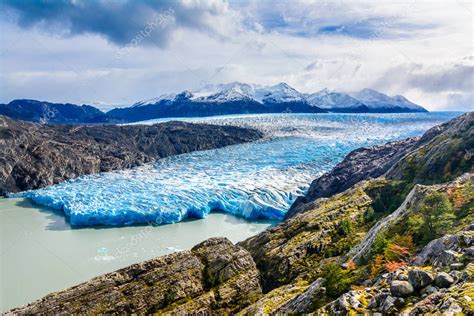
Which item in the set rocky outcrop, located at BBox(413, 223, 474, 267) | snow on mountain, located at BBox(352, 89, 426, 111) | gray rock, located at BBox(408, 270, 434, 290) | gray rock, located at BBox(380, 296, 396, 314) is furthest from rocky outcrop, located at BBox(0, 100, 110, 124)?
gray rock, located at BBox(408, 270, 434, 290)

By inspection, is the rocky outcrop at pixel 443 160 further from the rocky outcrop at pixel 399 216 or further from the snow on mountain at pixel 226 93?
the snow on mountain at pixel 226 93

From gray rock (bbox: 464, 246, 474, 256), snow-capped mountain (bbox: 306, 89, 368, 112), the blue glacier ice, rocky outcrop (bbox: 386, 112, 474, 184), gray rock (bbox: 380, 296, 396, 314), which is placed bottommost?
the blue glacier ice

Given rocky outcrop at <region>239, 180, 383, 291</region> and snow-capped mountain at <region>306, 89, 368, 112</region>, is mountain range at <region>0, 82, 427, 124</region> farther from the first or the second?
rocky outcrop at <region>239, 180, 383, 291</region>

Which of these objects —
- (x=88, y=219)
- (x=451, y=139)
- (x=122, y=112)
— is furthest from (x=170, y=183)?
(x=122, y=112)

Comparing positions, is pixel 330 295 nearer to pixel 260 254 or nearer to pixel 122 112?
pixel 260 254

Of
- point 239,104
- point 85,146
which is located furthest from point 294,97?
point 85,146

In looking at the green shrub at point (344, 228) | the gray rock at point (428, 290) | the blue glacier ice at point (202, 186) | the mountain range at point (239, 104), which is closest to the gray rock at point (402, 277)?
→ the gray rock at point (428, 290)
